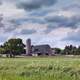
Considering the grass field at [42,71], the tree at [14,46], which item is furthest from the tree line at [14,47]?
the grass field at [42,71]

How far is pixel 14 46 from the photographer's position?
110562 millimetres

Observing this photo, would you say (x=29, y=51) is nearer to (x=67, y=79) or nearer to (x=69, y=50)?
(x=69, y=50)

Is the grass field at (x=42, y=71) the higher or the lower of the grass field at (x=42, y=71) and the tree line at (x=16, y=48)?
the lower

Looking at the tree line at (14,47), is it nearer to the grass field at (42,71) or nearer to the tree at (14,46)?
the tree at (14,46)

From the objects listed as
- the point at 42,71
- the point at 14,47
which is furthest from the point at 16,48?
the point at 42,71

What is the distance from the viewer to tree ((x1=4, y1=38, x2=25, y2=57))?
10951cm

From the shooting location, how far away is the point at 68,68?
29.4m

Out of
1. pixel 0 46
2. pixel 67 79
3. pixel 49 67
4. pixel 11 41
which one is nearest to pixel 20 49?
pixel 11 41

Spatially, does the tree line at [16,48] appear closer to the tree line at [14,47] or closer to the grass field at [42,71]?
the tree line at [14,47]

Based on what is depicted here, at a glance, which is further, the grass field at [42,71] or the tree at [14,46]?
the tree at [14,46]

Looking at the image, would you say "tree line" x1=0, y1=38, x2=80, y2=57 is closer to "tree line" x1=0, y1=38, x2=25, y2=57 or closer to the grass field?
"tree line" x1=0, y1=38, x2=25, y2=57

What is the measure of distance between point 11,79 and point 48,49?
117539 mm

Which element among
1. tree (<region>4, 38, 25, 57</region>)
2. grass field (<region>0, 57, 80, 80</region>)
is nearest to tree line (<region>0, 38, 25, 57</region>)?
tree (<region>4, 38, 25, 57</region>)

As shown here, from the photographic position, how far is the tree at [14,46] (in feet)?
359
